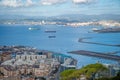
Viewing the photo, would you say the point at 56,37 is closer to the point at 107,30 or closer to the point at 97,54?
the point at 97,54

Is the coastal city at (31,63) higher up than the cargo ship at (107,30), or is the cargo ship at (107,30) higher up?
the cargo ship at (107,30)

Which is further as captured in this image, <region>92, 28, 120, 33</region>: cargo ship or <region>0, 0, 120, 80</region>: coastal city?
<region>92, 28, 120, 33</region>: cargo ship

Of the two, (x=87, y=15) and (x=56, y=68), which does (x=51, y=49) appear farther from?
(x=87, y=15)

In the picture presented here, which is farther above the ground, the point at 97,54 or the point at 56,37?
the point at 56,37

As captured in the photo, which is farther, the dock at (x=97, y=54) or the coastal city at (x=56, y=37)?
the dock at (x=97, y=54)

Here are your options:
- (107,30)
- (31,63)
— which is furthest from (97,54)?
(31,63)

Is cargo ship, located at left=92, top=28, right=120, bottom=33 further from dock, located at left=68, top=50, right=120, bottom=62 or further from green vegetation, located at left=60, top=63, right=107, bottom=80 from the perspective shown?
green vegetation, located at left=60, top=63, right=107, bottom=80

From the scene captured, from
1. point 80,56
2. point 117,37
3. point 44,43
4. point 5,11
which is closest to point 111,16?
point 117,37

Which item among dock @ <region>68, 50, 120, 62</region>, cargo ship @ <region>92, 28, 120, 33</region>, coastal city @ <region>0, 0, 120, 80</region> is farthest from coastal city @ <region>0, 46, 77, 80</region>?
cargo ship @ <region>92, 28, 120, 33</region>

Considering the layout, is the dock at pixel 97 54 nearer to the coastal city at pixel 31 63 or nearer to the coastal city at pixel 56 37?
the coastal city at pixel 56 37

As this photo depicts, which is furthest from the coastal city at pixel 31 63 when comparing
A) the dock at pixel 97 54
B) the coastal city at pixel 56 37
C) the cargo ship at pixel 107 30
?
the cargo ship at pixel 107 30
